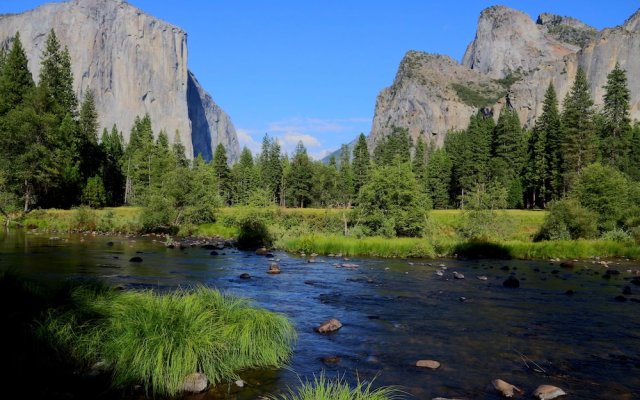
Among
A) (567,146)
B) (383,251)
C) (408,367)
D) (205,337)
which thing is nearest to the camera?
(205,337)

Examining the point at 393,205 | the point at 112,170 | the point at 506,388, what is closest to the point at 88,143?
the point at 112,170

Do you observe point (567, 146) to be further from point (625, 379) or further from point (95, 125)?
point (95, 125)

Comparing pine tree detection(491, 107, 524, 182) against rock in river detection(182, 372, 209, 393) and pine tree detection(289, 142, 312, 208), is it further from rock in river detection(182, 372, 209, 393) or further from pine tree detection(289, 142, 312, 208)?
rock in river detection(182, 372, 209, 393)

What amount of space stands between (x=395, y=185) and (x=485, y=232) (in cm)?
833

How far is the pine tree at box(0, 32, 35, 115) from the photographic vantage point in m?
61.6

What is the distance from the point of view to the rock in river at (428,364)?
409 inches

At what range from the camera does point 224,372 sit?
9039 mm

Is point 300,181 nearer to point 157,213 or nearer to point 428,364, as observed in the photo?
point 157,213

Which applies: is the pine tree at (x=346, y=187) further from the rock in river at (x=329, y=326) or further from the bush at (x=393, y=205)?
the rock in river at (x=329, y=326)

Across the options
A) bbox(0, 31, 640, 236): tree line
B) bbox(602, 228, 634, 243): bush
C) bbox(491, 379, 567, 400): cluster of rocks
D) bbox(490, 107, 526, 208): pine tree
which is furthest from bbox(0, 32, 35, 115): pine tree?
bbox(490, 107, 526, 208): pine tree

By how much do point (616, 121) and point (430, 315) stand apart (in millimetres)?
80306

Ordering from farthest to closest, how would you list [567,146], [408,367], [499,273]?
[567,146] → [499,273] → [408,367]

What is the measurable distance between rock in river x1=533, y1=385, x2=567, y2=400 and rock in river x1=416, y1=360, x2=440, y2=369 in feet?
6.96

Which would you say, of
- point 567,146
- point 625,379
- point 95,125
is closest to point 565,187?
point 567,146
